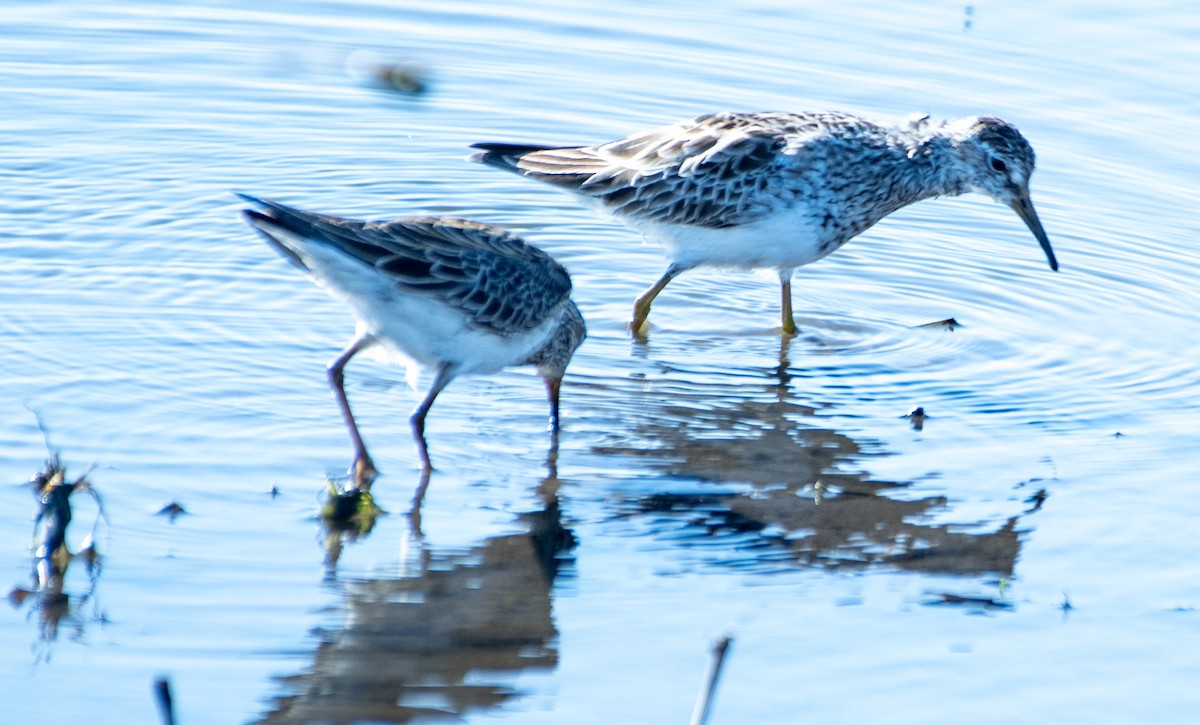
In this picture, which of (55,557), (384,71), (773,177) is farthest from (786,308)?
(55,557)

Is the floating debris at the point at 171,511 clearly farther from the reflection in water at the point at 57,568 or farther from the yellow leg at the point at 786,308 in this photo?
the yellow leg at the point at 786,308

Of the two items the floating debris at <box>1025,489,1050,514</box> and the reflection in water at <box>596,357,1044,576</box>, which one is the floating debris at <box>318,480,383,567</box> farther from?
the floating debris at <box>1025,489,1050,514</box>

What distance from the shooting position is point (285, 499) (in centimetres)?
744

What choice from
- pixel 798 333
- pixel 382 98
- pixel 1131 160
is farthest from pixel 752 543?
pixel 382 98

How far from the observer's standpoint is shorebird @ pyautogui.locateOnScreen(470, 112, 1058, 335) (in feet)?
33.9

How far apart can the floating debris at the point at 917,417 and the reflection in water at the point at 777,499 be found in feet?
1.50

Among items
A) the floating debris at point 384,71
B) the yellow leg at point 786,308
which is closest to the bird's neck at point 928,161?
the yellow leg at point 786,308

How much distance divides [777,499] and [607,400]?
1.61 meters

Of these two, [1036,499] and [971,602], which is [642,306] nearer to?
[1036,499]

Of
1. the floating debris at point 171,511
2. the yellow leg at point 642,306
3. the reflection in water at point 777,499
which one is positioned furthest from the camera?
the yellow leg at point 642,306

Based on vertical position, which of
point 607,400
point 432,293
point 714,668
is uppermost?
point 714,668

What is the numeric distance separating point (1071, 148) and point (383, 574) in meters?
8.48

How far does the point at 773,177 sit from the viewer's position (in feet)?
33.8

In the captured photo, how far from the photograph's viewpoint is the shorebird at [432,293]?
757 cm
